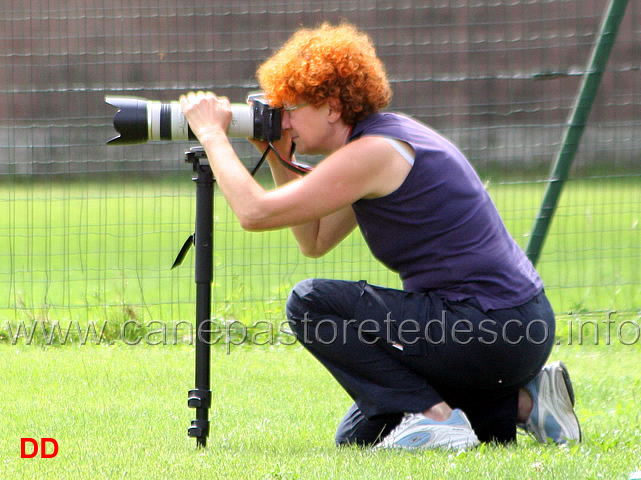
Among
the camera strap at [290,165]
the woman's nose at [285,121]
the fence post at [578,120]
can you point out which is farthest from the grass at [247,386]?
the woman's nose at [285,121]

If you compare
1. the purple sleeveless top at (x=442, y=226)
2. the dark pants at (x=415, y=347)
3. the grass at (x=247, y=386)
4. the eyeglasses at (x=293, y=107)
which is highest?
the eyeglasses at (x=293, y=107)

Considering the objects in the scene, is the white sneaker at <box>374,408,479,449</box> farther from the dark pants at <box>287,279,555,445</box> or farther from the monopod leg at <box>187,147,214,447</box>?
the monopod leg at <box>187,147,214,447</box>

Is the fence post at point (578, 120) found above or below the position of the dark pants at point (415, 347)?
above

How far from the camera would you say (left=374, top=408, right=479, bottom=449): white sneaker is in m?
2.82

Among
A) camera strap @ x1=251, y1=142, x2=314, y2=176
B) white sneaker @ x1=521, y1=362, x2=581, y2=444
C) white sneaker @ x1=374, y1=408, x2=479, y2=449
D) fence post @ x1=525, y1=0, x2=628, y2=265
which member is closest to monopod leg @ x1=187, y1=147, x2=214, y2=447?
camera strap @ x1=251, y1=142, x2=314, y2=176

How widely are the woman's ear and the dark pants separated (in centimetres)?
54

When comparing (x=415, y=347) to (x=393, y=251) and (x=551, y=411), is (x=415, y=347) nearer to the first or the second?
(x=393, y=251)

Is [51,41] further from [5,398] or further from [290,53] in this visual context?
[290,53]

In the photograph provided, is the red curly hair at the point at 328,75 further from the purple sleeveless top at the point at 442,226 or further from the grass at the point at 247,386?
the grass at the point at 247,386

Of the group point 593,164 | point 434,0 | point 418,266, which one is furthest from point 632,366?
point 434,0

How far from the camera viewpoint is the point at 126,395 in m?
3.82

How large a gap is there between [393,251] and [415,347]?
320 millimetres

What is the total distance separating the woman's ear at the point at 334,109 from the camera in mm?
2879

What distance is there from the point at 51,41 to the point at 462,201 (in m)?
3.37
